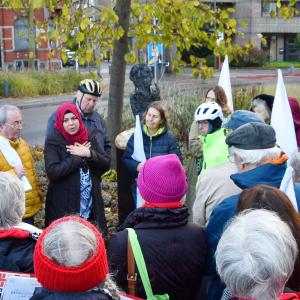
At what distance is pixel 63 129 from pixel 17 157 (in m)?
0.44

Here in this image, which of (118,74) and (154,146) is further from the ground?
(118,74)

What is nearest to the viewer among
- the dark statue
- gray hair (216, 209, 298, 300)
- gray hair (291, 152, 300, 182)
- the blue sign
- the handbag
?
gray hair (216, 209, 298, 300)

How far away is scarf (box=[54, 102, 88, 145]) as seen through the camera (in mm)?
4957

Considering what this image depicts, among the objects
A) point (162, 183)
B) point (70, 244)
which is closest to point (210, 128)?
point (162, 183)

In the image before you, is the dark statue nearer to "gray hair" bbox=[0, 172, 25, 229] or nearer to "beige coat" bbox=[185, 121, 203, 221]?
"beige coat" bbox=[185, 121, 203, 221]

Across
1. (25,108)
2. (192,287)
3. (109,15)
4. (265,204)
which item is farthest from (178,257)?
(25,108)

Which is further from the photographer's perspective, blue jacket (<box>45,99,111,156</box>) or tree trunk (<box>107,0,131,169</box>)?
tree trunk (<box>107,0,131,169</box>)

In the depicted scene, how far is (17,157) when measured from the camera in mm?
4918

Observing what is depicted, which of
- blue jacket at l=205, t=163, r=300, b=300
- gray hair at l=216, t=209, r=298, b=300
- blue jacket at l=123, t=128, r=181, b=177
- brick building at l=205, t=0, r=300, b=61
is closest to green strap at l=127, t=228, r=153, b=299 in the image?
blue jacket at l=205, t=163, r=300, b=300

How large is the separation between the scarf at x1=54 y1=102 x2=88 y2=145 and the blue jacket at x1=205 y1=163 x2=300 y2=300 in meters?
1.95

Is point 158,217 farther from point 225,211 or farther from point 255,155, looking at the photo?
point 255,155

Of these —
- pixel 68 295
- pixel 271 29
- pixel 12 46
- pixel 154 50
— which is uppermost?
pixel 271 29

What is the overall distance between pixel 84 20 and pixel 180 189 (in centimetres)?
495

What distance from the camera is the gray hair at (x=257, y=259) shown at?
223 cm
